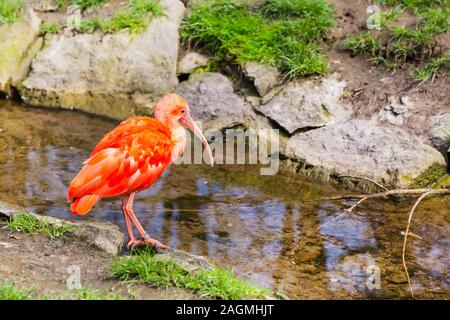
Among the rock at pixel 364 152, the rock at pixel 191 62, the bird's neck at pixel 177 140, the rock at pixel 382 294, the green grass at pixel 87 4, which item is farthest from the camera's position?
the green grass at pixel 87 4

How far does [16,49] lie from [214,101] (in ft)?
8.47

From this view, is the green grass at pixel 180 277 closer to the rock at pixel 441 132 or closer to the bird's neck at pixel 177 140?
the bird's neck at pixel 177 140

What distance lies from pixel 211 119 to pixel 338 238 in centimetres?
269

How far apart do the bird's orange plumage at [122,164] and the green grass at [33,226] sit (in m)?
0.22

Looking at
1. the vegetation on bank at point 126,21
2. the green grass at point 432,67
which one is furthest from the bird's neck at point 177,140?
the vegetation on bank at point 126,21

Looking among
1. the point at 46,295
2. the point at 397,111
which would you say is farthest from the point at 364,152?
the point at 46,295

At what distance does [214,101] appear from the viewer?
875 centimetres

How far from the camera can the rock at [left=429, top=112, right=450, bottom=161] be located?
25.2ft

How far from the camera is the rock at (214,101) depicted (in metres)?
8.58

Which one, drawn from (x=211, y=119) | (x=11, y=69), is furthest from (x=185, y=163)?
(x=11, y=69)

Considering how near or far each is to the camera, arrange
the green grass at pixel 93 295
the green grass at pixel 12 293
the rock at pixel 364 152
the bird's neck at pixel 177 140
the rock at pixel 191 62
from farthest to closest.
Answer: the rock at pixel 191 62
the rock at pixel 364 152
the bird's neck at pixel 177 140
the green grass at pixel 93 295
the green grass at pixel 12 293

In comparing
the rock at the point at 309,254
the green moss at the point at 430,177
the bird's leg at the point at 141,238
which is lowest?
the rock at the point at 309,254

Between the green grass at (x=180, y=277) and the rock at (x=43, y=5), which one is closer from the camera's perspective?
the green grass at (x=180, y=277)

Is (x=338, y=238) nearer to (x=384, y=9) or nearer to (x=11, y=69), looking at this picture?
(x=384, y=9)
